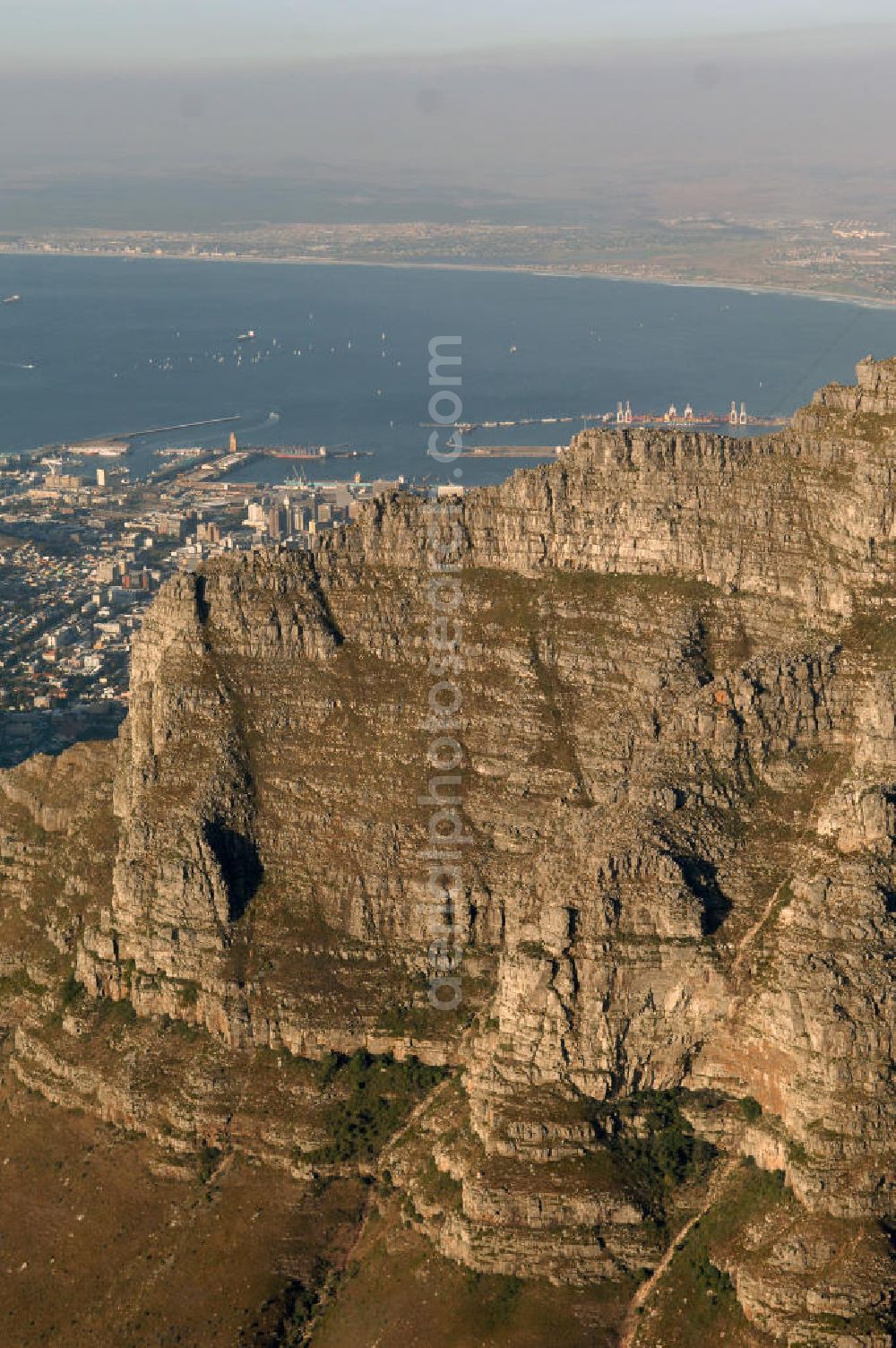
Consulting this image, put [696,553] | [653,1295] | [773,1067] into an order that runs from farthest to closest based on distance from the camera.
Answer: [696,553] < [773,1067] < [653,1295]

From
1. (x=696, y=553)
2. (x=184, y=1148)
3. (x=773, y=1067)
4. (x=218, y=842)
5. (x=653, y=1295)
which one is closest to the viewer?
(x=653, y=1295)

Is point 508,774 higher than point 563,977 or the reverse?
higher

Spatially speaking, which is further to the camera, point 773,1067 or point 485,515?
point 485,515

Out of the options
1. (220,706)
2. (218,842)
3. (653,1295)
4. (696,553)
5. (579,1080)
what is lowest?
(653,1295)

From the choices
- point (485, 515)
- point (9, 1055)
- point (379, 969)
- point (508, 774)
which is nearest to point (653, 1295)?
point (379, 969)

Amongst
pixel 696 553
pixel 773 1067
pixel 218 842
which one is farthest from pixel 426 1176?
pixel 696 553

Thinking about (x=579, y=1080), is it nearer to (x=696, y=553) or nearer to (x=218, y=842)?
(x=218, y=842)
